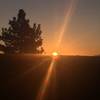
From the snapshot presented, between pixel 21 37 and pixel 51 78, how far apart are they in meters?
29.2

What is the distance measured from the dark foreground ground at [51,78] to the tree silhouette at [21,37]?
2653 cm

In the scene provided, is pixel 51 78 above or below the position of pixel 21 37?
below

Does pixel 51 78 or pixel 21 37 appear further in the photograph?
pixel 21 37

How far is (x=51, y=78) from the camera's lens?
12.8m

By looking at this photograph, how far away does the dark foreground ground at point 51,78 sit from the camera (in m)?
11.8

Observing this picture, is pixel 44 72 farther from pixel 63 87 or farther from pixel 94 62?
pixel 94 62

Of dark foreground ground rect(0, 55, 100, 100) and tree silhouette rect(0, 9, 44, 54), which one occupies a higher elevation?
tree silhouette rect(0, 9, 44, 54)

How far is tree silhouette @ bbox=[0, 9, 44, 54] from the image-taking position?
40.7 m

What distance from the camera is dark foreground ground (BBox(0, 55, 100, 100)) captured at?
1177 centimetres

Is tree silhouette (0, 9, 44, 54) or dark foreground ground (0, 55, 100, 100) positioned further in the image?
tree silhouette (0, 9, 44, 54)

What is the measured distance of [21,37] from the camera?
41.6 metres

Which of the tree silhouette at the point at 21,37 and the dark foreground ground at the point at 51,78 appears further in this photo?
the tree silhouette at the point at 21,37

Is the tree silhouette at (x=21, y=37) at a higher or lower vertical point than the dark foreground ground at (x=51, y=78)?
higher

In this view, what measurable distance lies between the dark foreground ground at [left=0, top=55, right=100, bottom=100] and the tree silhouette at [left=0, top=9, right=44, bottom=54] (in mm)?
26533
